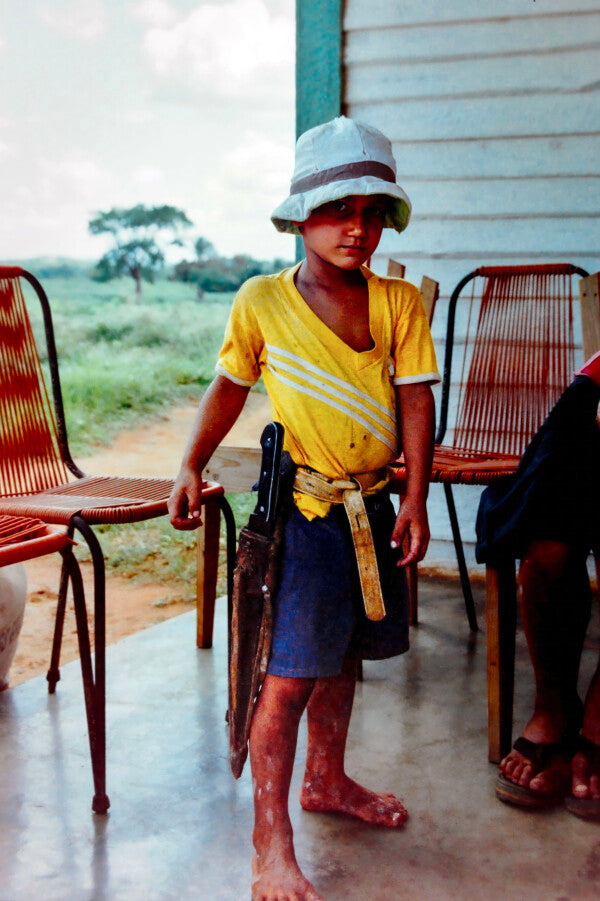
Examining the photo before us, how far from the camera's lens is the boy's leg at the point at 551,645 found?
67.6 inches

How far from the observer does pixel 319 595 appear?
143 centimetres

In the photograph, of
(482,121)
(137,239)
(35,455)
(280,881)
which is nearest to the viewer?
(280,881)

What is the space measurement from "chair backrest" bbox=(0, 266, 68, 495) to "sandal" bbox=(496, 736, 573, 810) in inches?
47.6

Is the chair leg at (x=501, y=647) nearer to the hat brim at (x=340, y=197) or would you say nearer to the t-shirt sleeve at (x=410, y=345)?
the t-shirt sleeve at (x=410, y=345)

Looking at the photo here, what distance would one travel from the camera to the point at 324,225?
1422mm

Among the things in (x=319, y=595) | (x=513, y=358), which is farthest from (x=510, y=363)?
(x=319, y=595)

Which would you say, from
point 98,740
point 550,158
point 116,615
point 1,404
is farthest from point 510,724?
point 116,615

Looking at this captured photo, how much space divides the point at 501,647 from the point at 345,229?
35.3 inches

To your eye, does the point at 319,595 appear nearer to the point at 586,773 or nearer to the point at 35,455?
the point at 586,773

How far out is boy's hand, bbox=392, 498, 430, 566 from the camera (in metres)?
1.46

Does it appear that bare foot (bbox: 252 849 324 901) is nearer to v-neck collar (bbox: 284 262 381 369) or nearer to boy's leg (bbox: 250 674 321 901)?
Answer: boy's leg (bbox: 250 674 321 901)

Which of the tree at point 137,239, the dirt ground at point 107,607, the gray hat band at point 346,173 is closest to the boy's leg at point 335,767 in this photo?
the gray hat band at point 346,173

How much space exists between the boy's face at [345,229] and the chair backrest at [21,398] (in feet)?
3.23

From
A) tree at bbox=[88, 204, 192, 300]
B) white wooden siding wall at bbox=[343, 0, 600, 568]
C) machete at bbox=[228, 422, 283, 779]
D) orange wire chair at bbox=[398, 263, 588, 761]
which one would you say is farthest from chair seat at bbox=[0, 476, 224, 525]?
tree at bbox=[88, 204, 192, 300]
